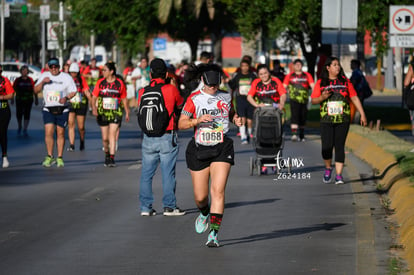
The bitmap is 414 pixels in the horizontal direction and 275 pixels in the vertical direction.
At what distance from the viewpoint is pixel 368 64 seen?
316 ft

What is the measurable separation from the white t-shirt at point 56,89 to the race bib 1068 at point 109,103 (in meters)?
0.58

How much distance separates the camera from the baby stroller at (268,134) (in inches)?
739

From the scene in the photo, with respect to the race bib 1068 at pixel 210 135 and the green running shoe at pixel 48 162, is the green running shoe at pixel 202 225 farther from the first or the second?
the green running shoe at pixel 48 162

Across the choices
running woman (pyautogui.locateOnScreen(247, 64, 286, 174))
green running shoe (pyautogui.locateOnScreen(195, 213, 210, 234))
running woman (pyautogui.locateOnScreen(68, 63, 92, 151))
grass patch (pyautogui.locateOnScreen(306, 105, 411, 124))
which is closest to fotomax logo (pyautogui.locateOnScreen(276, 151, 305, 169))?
running woman (pyautogui.locateOnScreen(247, 64, 286, 174))

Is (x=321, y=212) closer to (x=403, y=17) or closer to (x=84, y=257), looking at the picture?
(x=84, y=257)

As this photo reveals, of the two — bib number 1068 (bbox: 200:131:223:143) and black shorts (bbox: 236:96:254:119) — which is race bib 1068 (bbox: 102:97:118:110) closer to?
black shorts (bbox: 236:96:254:119)

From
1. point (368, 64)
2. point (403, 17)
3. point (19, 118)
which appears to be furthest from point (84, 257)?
point (368, 64)

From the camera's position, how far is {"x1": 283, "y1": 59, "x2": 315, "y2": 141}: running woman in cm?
2689

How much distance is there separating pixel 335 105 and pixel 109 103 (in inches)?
196

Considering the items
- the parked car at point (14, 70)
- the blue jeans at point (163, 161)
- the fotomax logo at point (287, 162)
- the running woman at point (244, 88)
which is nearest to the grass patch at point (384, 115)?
the running woman at point (244, 88)

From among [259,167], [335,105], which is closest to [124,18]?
[259,167]

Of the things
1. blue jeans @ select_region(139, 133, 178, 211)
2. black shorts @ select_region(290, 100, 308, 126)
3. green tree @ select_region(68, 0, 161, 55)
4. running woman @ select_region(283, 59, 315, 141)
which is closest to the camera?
blue jeans @ select_region(139, 133, 178, 211)

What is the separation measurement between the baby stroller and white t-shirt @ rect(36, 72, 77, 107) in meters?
3.68

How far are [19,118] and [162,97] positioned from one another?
17.8 meters
